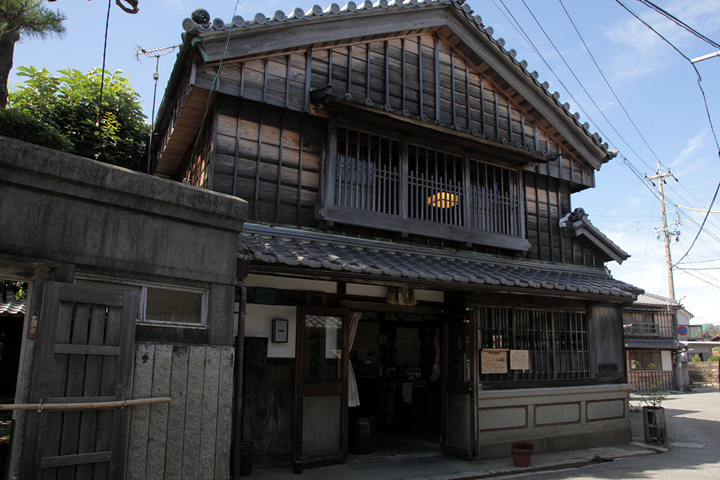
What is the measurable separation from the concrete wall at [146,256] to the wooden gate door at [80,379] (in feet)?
0.43

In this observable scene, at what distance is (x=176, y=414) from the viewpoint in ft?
19.2

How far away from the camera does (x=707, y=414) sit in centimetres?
1972

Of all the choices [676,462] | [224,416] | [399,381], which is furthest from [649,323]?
[224,416]

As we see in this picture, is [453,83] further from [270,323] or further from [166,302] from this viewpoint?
[166,302]

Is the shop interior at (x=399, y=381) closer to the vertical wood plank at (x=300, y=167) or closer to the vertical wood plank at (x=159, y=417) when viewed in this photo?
the vertical wood plank at (x=300, y=167)

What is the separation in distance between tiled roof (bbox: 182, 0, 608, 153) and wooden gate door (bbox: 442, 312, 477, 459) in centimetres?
660

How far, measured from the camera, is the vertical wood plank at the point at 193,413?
5.91 meters

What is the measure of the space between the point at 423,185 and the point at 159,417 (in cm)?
744

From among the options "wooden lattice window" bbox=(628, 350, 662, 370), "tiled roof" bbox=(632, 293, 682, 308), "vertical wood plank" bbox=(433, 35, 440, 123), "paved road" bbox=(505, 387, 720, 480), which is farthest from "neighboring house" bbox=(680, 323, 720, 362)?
"vertical wood plank" bbox=(433, 35, 440, 123)

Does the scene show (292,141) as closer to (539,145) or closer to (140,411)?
(140,411)

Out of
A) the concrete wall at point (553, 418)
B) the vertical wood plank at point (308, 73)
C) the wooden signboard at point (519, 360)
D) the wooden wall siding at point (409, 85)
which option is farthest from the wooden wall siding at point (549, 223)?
the vertical wood plank at point (308, 73)

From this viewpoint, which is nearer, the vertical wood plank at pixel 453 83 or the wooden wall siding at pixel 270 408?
the wooden wall siding at pixel 270 408

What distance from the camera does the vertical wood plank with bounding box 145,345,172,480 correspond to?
5637 mm

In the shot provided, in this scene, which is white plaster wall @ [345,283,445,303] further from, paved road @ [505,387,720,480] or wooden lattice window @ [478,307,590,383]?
paved road @ [505,387,720,480]
